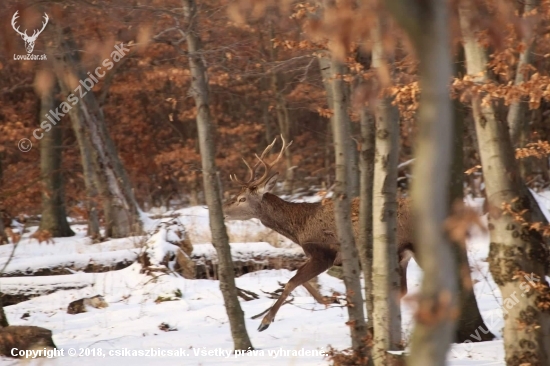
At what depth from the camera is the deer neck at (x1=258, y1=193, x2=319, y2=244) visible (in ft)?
33.4

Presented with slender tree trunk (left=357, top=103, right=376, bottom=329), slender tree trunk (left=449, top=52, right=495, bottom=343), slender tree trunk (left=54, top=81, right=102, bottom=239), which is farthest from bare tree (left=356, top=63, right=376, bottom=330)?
slender tree trunk (left=54, top=81, right=102, bottom=239)

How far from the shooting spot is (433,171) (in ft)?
7.55

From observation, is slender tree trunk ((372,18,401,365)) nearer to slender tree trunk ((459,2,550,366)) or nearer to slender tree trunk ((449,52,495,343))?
slender tree trunk ((459,2,550,366))

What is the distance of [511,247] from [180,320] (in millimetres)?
4770

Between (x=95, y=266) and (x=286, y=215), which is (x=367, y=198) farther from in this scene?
(x=95, y=266)

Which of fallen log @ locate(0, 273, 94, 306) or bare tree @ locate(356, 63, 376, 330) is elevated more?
bare tree @ locate(356, 63, 376, 330)

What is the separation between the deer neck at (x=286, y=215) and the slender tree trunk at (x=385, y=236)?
3.94 meters

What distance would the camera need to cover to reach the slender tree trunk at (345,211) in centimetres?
657

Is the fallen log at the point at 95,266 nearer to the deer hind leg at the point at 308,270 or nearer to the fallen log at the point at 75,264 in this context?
the fallen log at the point at 75,264

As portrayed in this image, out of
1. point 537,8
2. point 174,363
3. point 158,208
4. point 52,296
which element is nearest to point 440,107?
point 537,8

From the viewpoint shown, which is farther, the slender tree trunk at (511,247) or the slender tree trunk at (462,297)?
the slender tree trunk at (462,297)

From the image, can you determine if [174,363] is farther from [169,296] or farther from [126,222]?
[126,222]

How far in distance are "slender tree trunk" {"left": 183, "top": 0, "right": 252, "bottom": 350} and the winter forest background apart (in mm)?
20

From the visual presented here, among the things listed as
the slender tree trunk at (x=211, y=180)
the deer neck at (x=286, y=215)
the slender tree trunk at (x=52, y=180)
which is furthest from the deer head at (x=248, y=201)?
the slender tree trunk at (x=52, y=180)
